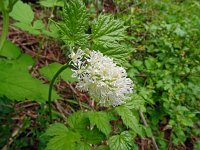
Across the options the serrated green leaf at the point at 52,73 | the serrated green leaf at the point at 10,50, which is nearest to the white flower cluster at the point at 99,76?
the serrated green leaf at the point at 52,73

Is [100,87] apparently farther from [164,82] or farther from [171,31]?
[171,31]

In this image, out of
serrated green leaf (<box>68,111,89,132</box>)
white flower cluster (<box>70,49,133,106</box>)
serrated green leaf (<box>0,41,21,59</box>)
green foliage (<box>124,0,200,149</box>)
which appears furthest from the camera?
green foliage (<box>124,0,200,149</box>)

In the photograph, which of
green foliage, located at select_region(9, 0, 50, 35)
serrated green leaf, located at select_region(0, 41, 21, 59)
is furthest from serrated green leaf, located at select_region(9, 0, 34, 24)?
serrated green leaf, located at select_region(0, 41, 21, 59)

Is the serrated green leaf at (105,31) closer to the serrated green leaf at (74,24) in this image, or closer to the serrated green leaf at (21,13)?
the serrated green leaf at (74,24)

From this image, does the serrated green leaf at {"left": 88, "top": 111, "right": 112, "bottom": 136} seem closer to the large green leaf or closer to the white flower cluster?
the white flower cluster

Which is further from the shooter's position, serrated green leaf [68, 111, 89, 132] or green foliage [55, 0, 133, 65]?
serrated green leaf [68, 111, 89, 132]

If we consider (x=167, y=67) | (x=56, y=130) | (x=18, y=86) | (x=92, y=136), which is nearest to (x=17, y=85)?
(x=18, y=86)
